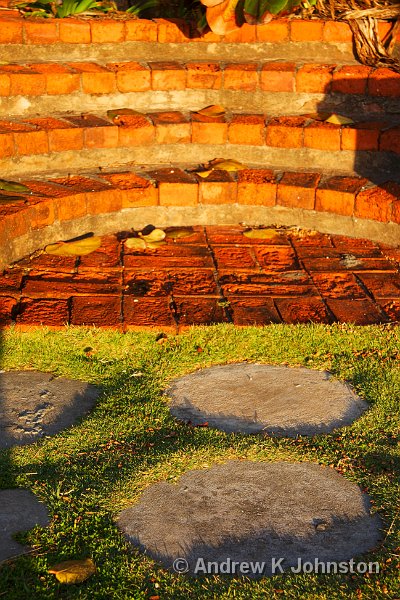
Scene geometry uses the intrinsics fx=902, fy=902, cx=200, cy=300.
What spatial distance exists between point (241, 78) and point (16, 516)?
318cm

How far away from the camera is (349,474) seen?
2.73 meters

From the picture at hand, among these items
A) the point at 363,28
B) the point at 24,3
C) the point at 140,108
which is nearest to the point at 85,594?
the point at 140,108

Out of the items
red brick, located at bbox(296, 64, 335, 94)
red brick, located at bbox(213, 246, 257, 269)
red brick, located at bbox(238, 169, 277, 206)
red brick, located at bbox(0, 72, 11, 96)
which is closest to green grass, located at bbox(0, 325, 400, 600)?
red brick, located at bbox(213, 246, 257, 269)

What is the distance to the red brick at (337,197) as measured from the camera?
445 cm

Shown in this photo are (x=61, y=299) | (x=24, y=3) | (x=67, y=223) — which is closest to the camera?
(x=61, y=299)

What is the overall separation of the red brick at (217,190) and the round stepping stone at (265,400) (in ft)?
4.52

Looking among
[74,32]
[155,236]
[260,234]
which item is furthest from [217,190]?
[74,32]

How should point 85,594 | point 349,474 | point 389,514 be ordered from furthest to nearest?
point 349,474, point 389,514, point 85,594

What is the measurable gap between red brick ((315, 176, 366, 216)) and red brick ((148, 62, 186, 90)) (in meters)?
1.04

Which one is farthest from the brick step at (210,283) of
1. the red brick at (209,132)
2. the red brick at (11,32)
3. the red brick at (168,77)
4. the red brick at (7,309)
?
the red brick at (11,32)

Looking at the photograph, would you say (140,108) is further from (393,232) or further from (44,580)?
(44,580)

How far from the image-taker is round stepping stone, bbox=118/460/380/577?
7.77 feet

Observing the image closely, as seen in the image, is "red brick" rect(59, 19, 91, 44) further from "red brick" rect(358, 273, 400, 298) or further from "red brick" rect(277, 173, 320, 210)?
"red brick" rect(358, 273, 400, 298)

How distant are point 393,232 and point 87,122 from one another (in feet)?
5.48
